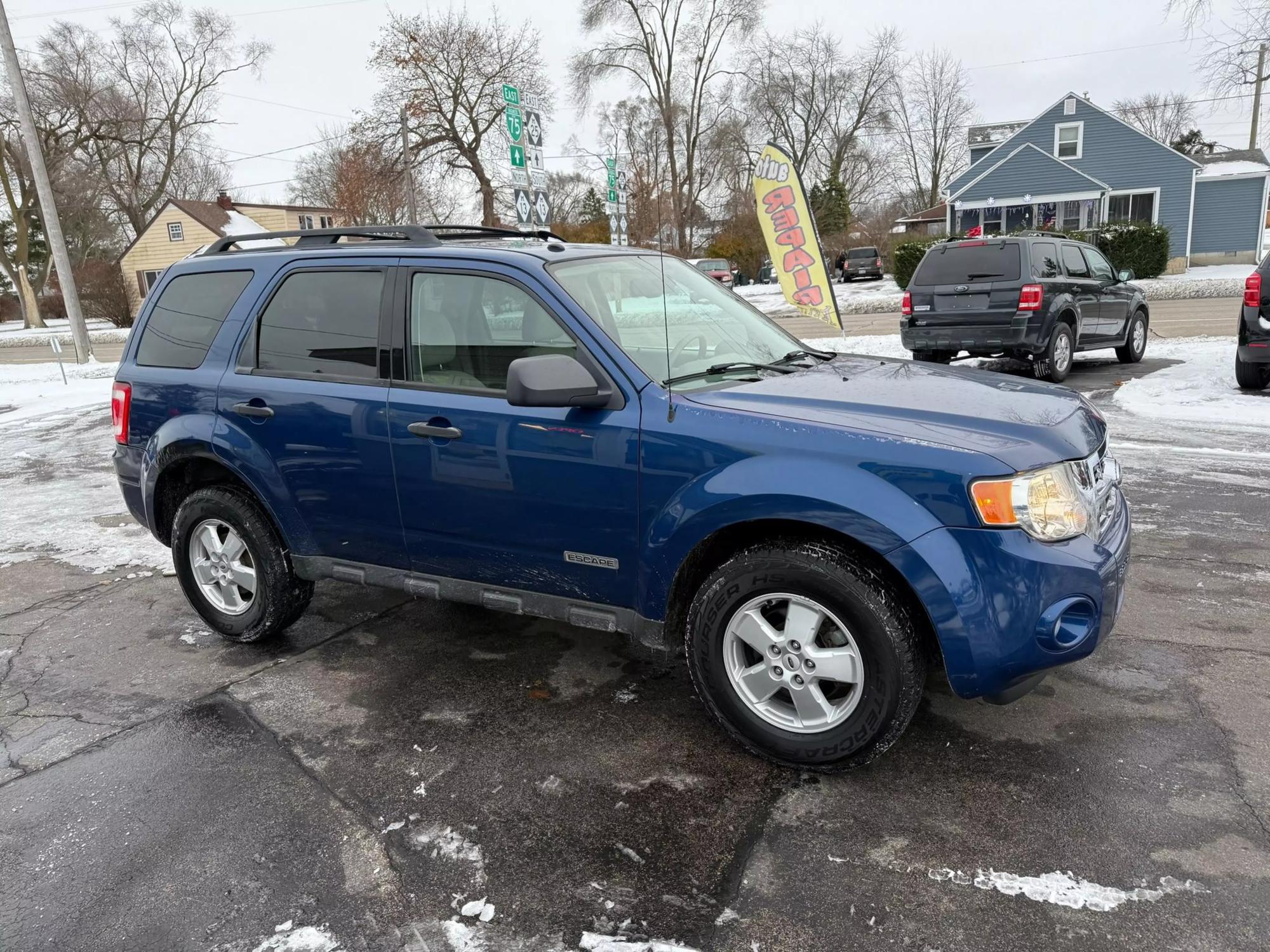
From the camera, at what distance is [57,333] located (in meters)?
39.0

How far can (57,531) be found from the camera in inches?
261

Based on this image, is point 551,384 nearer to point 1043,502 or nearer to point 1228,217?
point 1043,502

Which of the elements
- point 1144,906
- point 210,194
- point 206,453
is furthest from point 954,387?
point 210,194

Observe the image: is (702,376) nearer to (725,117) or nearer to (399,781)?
(399,781)

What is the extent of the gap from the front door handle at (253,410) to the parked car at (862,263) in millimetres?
38587

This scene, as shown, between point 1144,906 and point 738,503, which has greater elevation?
point 738,503

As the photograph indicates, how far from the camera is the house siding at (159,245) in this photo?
48750mm

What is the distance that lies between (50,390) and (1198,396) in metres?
17.6

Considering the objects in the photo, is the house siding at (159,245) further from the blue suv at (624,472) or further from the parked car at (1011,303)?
the blue suv at (624,472)

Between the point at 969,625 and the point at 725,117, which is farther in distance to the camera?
the point at 725,117

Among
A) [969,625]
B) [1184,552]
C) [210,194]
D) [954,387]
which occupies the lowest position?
[1184,552]

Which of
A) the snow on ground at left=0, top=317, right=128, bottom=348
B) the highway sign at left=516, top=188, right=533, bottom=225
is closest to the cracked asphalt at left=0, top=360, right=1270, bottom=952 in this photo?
the highway sign at left=516, top=188, right=533, bottom=225

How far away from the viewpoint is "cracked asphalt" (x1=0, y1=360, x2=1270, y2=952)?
247 centimetres

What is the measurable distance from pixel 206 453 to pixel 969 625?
345 cm
